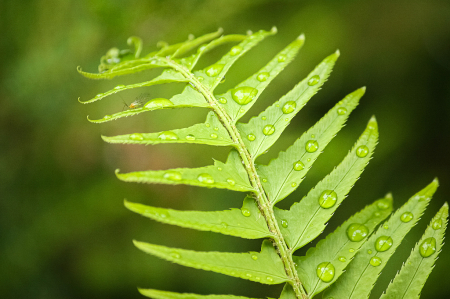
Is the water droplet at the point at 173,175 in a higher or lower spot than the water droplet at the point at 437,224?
higher

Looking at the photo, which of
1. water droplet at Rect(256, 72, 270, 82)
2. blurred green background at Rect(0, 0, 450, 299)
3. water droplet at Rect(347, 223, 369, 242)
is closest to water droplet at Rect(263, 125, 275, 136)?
water droplet at Rect(256, 72, 270, 82)

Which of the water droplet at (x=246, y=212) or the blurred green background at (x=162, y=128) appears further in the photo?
the blurred green background at (x=162, y=128)

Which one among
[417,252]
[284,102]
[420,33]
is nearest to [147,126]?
[284,102]

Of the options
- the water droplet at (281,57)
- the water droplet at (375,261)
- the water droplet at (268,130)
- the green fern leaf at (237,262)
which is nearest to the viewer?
the green fern leaf at (237,262)

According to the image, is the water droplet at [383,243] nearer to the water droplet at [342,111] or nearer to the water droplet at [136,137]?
the water droplet at [342,111]

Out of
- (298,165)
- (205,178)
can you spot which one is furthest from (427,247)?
(205,178)

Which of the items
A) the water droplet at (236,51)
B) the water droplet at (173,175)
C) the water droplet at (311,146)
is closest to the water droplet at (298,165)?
the water droplet at (311,146)

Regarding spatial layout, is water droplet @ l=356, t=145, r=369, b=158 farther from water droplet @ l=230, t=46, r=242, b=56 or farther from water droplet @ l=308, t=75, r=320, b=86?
water droplet @ l=230, t=46, r=242, b=56
